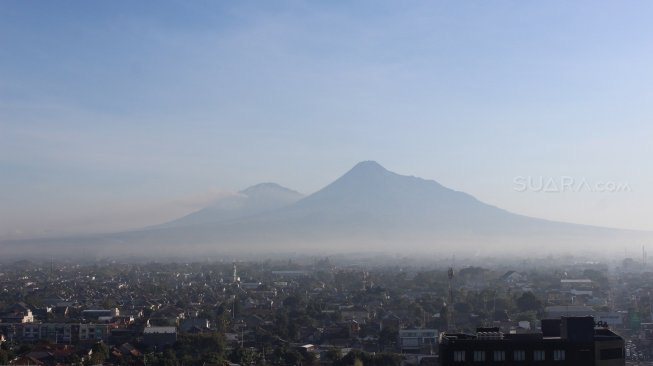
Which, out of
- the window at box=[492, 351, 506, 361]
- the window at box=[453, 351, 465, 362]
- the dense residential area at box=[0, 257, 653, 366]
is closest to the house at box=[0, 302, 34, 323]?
the dense residential area at box=[0, 257, 653, 366]

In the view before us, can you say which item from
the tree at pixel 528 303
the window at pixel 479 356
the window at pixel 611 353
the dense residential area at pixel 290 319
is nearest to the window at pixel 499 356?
the window at pixel 479 356

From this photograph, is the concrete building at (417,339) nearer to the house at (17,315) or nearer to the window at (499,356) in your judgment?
the window at (499,356)

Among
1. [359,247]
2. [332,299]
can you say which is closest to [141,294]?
[332,299]

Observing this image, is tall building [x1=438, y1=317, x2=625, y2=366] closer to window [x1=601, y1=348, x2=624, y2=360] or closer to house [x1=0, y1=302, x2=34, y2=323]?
window [x1=601, y1=348, x2=624, y2=360]

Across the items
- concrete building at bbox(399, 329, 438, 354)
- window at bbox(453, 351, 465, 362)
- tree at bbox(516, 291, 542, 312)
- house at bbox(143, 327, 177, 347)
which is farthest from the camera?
tree at bbox(516, 291, 542, 312)

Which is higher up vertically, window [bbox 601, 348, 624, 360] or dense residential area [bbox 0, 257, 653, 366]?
window [bbox 601, 348, 624, 360]

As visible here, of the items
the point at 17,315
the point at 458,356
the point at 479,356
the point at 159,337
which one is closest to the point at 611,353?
the point at 479,356

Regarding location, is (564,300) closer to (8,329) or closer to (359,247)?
(8,329)
